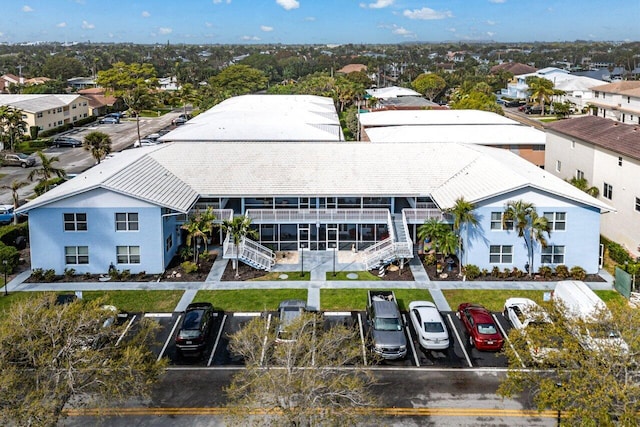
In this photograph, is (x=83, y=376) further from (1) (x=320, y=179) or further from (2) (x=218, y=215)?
(1) (x=320, y=179)

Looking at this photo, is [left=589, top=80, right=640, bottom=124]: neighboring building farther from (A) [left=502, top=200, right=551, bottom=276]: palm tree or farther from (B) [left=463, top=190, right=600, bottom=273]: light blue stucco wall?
(A) [left=502, top=200, right=551, bottom=276]: palm tree

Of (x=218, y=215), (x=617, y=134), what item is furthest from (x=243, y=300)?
(x=617, y=134)

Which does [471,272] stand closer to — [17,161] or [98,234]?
[98,234]

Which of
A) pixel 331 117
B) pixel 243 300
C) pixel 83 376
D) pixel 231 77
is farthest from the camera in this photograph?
pixel 231 77

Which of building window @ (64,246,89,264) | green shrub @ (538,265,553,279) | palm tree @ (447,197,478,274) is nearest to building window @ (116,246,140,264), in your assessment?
building window @ (64,246,89,264)

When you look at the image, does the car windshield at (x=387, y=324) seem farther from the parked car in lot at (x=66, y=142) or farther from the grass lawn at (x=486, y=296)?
the parked car in lot at (x=66, y=142)

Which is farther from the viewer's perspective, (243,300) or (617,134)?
(617,134)

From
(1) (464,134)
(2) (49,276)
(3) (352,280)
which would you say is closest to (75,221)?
(2) (49,276)
